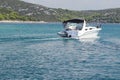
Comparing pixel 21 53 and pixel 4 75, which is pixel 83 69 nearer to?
pixel 4 75

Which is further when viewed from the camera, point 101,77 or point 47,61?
point 47,61

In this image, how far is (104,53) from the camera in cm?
5306

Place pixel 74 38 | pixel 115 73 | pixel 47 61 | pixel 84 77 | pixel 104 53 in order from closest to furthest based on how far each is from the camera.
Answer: pixel 84 77
pixel 115 73
pixel 47 61
pixel 104 53
pixel 74 38

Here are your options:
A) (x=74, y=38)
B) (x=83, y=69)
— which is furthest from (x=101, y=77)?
(x=74, y=38)

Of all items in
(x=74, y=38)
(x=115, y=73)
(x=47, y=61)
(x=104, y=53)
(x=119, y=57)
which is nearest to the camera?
(x=115, y=73)

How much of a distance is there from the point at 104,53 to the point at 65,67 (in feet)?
48.6

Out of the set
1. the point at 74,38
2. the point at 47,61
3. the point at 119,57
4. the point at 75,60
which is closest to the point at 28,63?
the point at 47,61

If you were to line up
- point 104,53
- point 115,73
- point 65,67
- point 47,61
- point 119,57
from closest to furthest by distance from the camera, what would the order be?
point 115,73
point 65,67
point 47,61
point 119,57
point 104,53

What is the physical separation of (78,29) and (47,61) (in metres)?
42.7

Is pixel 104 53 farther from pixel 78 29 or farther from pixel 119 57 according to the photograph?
pixel 78 29

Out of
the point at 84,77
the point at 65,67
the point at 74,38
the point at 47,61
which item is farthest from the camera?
the point at 74,38

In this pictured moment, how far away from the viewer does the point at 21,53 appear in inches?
2014

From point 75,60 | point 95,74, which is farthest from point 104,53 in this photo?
point 95,74

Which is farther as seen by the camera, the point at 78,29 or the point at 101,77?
the point at 78,29
